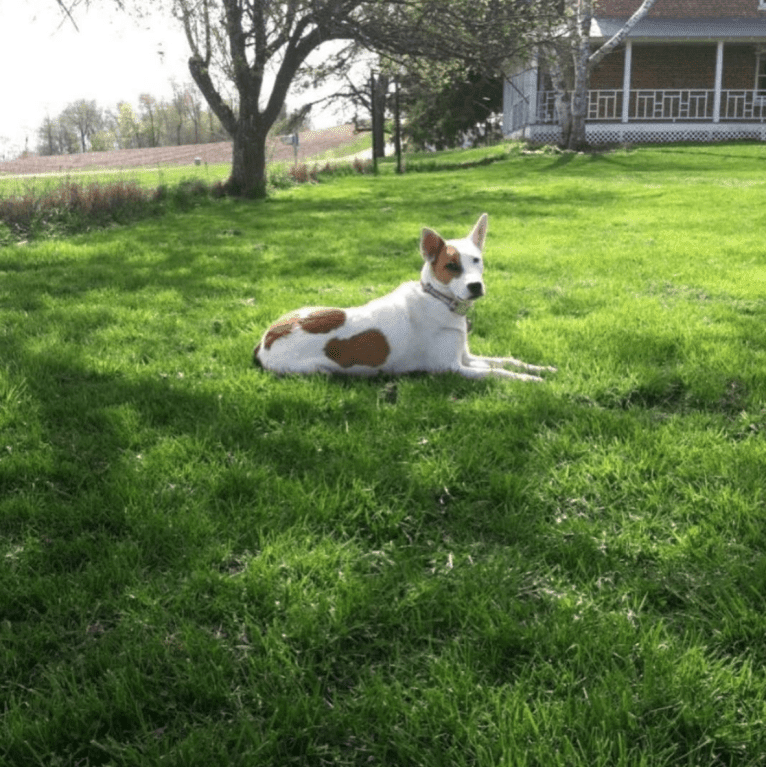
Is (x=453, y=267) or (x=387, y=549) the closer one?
(x=387, y=549)

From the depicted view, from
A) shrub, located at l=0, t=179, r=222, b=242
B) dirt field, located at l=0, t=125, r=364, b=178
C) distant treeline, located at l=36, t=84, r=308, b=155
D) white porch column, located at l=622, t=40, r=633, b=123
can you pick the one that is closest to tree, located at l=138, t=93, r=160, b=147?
distant treeline, located at l=36, t=84, r=308, b=155

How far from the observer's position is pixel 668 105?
32500mm

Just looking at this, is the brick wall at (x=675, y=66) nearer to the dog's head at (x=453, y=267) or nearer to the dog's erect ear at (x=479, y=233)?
the dog's erect ear at (x=479, y=233)

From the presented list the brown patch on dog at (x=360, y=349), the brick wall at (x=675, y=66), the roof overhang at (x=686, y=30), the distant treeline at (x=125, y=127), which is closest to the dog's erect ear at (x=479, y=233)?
the brown patch on dog at (x=360, y=349)

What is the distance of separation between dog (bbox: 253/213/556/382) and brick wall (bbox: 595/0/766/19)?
33733 millimetres

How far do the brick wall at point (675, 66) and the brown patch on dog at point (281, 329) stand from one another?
33.3 metres

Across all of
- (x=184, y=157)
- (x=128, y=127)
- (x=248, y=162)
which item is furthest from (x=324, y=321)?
(x=128, y=127)

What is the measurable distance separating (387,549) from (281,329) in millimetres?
2380

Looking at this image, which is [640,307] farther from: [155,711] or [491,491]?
[155,711]

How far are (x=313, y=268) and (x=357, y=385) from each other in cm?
446

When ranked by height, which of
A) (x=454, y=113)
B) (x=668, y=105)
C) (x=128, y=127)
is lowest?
(x=668, y=105)

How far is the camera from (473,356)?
4996mm

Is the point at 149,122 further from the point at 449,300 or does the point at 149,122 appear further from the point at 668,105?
the point at 449,300

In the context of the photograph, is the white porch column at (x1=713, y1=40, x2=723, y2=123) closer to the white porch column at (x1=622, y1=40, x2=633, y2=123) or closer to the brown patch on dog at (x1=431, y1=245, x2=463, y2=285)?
the white porch column at (x1=622, y1=40, x2=633, y2=123)
